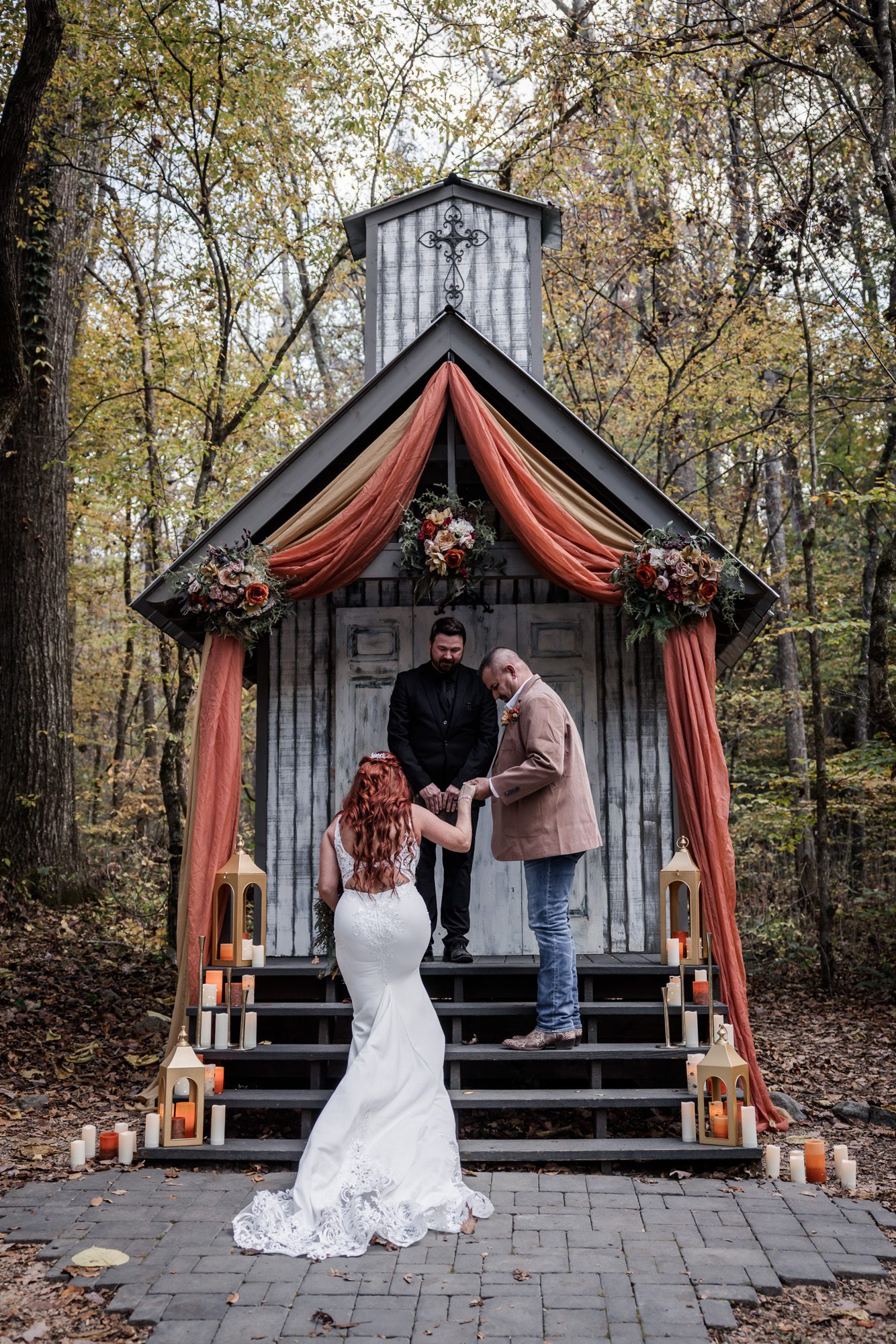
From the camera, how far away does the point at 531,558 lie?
6.71 m

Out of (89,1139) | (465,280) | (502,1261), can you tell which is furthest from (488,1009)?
(465,280)

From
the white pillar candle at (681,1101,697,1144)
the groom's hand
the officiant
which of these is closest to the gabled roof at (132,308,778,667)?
the officiant

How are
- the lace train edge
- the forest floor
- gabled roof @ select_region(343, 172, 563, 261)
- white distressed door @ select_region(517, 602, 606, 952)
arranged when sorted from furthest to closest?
gabled roof @ select_region(343, 172, 563, 261)
white distressed door @ select_region(517, 602, 606, 952)
the lace train edge
the forest floor

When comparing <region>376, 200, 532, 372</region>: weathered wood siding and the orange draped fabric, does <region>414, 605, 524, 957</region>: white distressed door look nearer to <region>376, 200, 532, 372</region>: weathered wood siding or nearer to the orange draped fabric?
the orange draped fabric

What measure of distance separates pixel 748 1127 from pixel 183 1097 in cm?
278

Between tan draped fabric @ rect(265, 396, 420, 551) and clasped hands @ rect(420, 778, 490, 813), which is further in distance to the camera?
tan draped fabric @ rect(265, 396, 420, 551)

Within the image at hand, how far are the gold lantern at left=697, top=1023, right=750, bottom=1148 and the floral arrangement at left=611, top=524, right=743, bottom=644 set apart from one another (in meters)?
2.34

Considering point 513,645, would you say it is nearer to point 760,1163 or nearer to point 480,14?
point 760,1163

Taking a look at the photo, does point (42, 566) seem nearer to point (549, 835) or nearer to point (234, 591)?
point (234, 591)

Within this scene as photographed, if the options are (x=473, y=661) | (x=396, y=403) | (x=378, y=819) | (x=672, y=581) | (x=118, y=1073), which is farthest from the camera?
(x=473, y=661)

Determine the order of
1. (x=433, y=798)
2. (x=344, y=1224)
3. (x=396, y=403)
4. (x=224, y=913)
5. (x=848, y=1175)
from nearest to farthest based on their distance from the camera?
(x=344, y=1224)
(x=848, y=1175)
(x=433, y=798)
(x=224, y=913)
(x=396, y=403)

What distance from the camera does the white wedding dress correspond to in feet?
14.5

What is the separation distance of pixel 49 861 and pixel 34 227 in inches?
268

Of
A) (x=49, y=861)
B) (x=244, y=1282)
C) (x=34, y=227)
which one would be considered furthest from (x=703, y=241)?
(x=244, y=1282)
